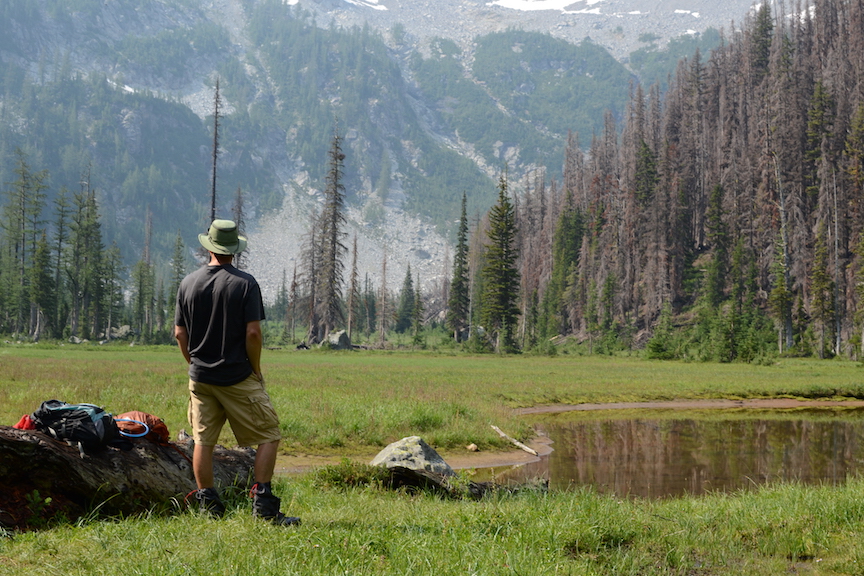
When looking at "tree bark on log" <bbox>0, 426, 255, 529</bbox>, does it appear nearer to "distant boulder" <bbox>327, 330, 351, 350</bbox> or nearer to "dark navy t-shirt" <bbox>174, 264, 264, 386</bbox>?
"dark navy t-shirt" <bbox>174, 264, 264, 386</bbox>

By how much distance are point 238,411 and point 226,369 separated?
405 millimetres

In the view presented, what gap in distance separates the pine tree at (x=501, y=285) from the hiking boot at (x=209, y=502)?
58901 millimetres

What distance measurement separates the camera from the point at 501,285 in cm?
6856

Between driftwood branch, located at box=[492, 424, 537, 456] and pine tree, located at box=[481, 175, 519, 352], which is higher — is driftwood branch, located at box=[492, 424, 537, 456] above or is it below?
below

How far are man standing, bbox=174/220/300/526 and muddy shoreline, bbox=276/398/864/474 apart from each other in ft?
18.1

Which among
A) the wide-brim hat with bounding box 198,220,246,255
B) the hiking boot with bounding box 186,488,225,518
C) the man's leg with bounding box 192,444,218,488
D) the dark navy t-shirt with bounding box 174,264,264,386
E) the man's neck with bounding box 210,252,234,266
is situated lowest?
the hiking boot with bounding box 186,488,225,518

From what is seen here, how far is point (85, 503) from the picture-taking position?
6.06 m

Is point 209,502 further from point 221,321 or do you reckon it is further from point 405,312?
point 405,312

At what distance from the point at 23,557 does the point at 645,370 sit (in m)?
37.3

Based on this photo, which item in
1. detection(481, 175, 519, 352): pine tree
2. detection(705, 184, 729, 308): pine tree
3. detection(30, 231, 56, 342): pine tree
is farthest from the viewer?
detection(705, 184, 729, 308): pine tree

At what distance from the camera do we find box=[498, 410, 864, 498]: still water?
41.0 ft

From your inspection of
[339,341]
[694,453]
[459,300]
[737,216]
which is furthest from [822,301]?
[694,453]

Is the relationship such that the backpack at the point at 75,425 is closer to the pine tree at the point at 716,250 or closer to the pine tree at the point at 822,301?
the pine tree at the point at 822,301

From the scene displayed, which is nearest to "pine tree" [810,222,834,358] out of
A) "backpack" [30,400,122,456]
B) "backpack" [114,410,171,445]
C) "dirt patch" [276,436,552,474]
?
"dirt patch" [276,436,552,474]
